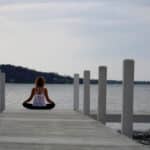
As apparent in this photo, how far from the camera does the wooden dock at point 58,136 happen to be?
1109 cm

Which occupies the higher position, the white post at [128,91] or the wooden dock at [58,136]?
the white post at [128,91]

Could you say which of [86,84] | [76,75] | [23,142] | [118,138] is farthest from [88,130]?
[76,75]

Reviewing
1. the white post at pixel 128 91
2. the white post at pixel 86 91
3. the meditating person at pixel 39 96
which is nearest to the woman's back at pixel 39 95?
the meditating person at pixel 39 96

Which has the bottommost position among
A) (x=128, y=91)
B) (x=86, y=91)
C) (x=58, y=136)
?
(x=58, y=136)

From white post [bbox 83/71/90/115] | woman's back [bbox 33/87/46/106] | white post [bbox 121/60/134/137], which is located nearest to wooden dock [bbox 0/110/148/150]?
white post [bbox 121/60/134/137]

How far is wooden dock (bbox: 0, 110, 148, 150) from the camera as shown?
11.1 meters

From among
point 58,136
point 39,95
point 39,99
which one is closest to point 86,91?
point 39,95

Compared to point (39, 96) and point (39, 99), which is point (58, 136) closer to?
point (39, 96)

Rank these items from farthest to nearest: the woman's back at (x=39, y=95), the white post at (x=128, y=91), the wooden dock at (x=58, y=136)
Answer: the woman's back at (x=39, y=95) < the white post at (x=128, y=91) < the wooden dock at (x=58, y=136)

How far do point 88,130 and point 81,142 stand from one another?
2.33 metres

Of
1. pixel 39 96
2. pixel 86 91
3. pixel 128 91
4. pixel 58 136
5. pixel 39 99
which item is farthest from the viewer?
pixel 39 99

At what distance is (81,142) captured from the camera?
1173 cm

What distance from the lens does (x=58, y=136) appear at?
1266 centimetres

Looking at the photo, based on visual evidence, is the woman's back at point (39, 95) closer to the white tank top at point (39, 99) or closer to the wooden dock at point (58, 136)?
the white tank top at point (39, 99)
